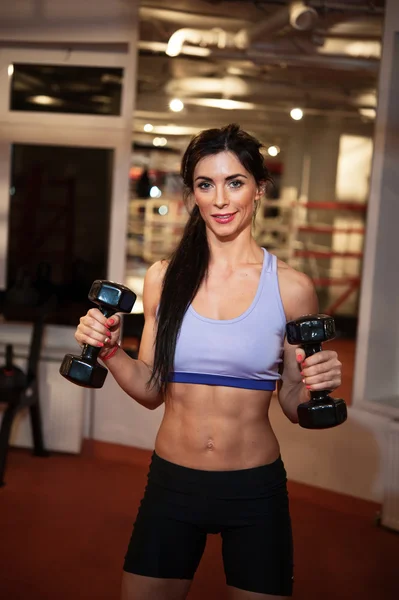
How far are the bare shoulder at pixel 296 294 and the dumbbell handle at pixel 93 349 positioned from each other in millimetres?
394

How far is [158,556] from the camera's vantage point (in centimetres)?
171

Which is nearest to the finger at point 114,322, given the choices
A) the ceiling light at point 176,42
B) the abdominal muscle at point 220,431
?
the abdominal muscle at point 220,431

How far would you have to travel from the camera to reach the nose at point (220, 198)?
1.77 metres

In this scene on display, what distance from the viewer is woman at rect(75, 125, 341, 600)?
172 cm

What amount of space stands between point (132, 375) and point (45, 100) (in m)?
3.51

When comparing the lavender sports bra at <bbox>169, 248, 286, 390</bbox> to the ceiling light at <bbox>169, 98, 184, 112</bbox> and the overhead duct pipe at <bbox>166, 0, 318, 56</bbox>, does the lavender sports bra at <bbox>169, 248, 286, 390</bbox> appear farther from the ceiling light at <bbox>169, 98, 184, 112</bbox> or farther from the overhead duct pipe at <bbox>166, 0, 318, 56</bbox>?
the ceiling light at <bbox>169, 98, 184, 112</bbox>

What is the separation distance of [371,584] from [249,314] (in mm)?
1972

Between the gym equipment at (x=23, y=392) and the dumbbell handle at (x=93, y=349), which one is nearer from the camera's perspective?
the dumbbell handle at (x=93, y=349)

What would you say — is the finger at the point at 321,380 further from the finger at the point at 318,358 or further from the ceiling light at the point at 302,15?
the ceiling light at the point at 302,15

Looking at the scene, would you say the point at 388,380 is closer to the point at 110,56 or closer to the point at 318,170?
the point at 110,56

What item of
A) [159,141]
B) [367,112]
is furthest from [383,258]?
[367,112]

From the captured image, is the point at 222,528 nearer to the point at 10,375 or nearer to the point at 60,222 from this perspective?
the point at 10,375

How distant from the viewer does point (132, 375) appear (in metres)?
1.84

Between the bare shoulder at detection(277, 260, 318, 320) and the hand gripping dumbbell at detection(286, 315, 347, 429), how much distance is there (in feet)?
0.57
